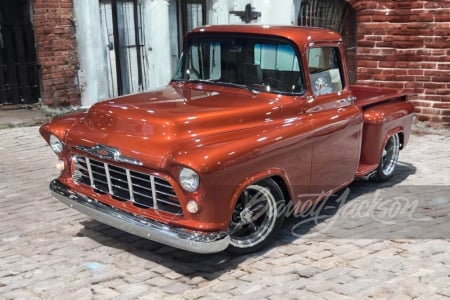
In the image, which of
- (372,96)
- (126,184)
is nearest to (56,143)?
(126,184)

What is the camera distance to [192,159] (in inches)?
134

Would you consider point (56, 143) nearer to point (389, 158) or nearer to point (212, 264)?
point (212, 264)

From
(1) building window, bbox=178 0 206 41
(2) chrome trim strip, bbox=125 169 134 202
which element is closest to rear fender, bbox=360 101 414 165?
(2) chrome trim strip, bbox=125 169 134 202

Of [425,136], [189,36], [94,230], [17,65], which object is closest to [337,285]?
[94,230]

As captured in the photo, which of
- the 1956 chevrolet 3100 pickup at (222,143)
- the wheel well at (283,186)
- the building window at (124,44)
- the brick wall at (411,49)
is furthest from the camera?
the building window at (124,44)

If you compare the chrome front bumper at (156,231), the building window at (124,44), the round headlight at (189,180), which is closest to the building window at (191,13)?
the building window at (124,44)

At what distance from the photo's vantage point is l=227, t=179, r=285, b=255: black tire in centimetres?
393

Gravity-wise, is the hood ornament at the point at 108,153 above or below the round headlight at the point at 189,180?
above

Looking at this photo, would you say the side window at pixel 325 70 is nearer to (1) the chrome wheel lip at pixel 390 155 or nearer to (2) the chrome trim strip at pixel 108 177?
(1) the chrome wheel lip at pixel 390 155

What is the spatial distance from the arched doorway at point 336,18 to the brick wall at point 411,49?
76 cm

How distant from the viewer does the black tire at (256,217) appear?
3928mm

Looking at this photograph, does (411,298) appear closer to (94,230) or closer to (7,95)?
(94,230)

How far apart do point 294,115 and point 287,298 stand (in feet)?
5.01

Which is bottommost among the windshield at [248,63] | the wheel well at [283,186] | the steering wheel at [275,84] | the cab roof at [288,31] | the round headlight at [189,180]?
the wheel well at [283,186]
